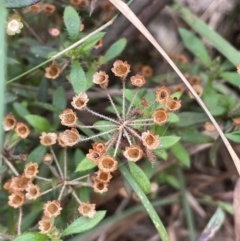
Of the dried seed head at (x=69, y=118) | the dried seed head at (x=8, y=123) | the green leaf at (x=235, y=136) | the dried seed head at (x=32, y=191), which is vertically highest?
the dried seed head at (x=8, y=123)

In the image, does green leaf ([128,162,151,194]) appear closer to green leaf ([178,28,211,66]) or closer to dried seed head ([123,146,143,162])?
dried seed head ([123,146,143,162])

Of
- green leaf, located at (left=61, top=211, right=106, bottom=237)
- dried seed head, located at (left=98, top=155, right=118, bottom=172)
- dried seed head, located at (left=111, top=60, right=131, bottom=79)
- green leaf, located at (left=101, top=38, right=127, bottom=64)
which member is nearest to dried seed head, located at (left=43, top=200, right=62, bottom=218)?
green leaf, located at (left=61, top=211, right=106, bottom=237)

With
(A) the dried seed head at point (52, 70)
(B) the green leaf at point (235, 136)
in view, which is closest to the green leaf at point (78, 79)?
(A) the dried seed head at point (52, 70)

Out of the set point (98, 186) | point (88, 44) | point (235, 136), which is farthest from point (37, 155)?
point (235, 136)

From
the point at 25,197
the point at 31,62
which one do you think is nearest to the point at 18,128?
the point at 25,197

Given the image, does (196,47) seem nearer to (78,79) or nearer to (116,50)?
(116,50)

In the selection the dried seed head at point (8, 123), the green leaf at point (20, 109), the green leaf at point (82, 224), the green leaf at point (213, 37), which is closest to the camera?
the green leaf at point (82, 224)

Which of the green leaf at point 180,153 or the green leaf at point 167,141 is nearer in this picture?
the green leaf at point 167,141

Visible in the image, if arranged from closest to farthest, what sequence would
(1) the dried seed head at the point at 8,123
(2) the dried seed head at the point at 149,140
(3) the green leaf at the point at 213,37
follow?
(2) the dried seed head at the point at 149,140
(1) the dried seed head at the point at 8,123
(3) the green leaf at the point at 213,37

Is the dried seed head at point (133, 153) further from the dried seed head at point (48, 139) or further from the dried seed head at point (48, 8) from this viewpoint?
the dried seed head at point (48, 8)
